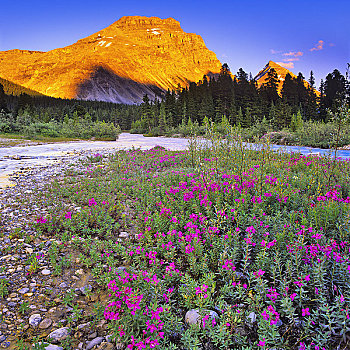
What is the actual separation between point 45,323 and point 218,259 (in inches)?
97.6

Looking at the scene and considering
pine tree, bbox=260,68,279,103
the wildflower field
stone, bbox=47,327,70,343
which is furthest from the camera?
pine tree, bbox=260,68,279,103

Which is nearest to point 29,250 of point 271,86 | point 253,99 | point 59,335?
point 59,335

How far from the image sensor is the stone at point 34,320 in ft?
9.59

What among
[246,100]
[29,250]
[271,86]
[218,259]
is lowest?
[29,250]

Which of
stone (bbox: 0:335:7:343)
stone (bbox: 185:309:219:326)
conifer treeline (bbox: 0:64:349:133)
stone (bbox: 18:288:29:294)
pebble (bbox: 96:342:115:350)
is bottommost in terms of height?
pebble (bbox: 96:342:115:350)

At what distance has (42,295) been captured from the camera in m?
3.42

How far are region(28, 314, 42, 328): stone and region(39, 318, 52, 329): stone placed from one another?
0.05m

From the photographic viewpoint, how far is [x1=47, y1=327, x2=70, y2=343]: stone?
8.87 feet

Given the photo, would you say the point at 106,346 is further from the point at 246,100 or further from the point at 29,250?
the point at 246,100

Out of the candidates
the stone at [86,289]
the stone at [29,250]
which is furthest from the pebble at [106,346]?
the stone at [29,250]

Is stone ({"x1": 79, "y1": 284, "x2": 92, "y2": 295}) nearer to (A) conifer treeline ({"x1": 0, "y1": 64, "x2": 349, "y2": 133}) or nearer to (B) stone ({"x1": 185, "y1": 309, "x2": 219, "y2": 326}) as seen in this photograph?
(B) stone ({"x1": 185, "y1": 309, "x2": 219, "y2": 326})

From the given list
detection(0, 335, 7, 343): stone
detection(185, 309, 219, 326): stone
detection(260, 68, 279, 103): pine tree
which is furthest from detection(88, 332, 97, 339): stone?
detection(260, 68, 279, 103): pine tree

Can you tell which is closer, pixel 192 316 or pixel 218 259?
pixel 192 316

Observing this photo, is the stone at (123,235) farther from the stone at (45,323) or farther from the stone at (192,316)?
the stone at (192,316)
